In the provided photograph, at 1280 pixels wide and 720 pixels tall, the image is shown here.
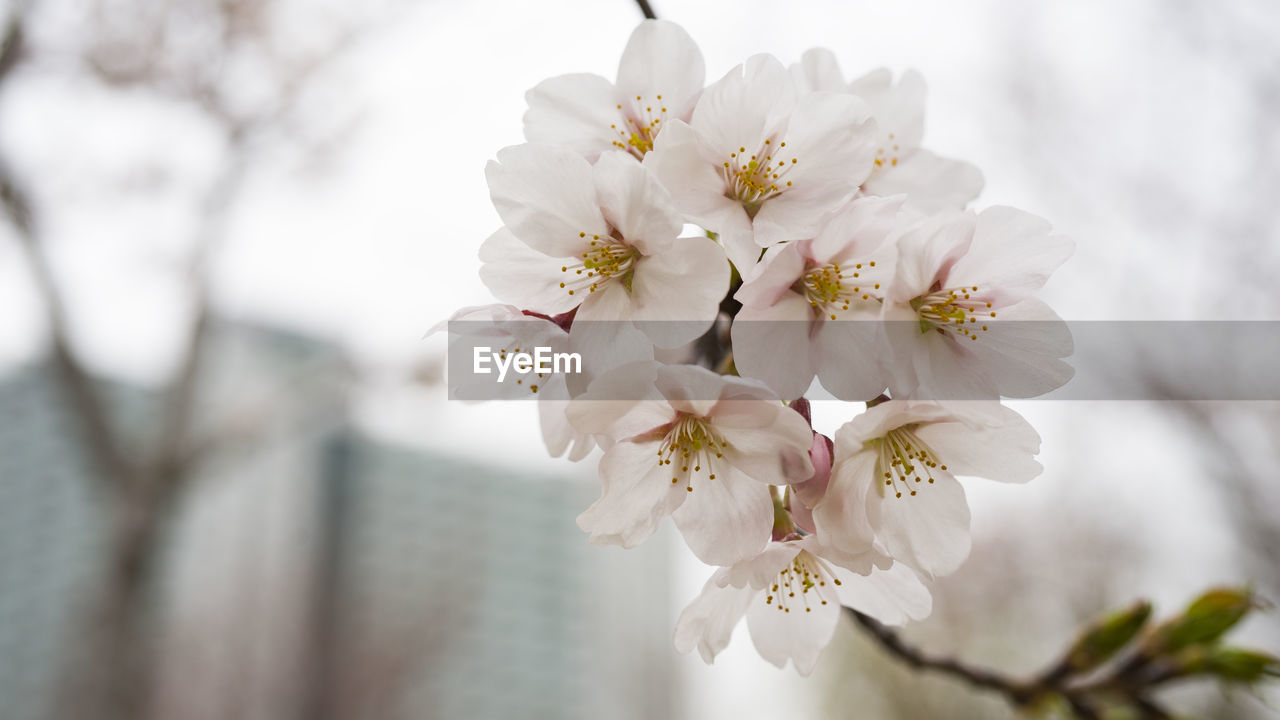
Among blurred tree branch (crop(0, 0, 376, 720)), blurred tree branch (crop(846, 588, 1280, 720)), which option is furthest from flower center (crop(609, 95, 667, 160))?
blurred tree branch (crop(0, 0, 376, 720))

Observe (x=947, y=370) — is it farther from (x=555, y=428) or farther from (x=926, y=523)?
(x=555, y=428)

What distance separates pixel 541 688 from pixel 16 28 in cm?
1059

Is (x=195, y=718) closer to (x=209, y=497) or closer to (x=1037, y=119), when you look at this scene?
(x=209, y=497)

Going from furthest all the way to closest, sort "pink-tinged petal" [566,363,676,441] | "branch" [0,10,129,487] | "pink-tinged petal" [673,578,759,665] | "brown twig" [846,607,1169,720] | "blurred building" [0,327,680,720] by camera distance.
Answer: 1. "blurred building" [0,327,680,720]
2. "branch" [0,10,129,487]
3. "brown twig" [846,607,1169,720]
4. "pink-tinged petal" [673,578,759,665]
5. "pink-tinged petal" [566,363,676,441]

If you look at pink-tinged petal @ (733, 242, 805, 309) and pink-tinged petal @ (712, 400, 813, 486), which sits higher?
pink-tinged petal @ (733, 242, 805, 309)

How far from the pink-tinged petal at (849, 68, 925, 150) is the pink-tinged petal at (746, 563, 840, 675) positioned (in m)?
0.32

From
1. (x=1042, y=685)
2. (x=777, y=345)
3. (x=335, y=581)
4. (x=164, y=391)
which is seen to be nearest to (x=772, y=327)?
(x=777, y=345)

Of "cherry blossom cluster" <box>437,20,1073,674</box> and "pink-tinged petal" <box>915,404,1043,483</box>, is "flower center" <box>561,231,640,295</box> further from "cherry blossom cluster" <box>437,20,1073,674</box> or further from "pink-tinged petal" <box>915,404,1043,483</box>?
"pink-tinged petal" <box>915,404,1043,483</box>

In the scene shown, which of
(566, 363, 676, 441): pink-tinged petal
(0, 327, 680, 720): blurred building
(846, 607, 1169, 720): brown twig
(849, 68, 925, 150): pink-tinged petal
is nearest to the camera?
(566, 363, 676, 441): pink-tinged petal

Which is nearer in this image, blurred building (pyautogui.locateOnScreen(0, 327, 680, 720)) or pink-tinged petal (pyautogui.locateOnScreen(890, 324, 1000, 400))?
pink-tinged petal (pyautogui.locateOnScreen(890, 324, 1000, 400))

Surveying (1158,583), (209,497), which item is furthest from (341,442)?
(1158,583)

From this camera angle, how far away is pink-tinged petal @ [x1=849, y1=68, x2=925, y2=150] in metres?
0.61

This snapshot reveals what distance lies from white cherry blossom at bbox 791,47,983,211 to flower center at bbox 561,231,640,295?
0.19m

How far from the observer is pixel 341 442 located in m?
11.4
